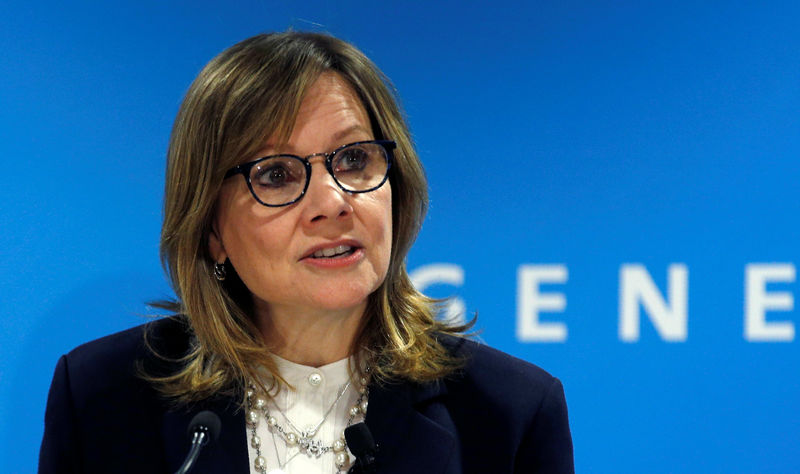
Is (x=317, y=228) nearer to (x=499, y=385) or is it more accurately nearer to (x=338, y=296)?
(x=338, y=296)

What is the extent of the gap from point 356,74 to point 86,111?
0.92m

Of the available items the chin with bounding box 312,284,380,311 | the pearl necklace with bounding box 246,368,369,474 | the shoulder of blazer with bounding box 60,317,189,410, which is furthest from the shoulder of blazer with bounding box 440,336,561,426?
the shoulder of blazer with bounding box 60,317,189,410

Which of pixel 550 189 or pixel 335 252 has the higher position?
pixel 550 189

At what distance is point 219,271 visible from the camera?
1534mm

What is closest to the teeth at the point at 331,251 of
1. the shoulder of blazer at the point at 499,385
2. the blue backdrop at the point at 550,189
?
the shoulder of blazer at the point at 499,385

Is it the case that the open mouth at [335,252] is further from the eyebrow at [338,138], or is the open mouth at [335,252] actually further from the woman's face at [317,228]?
the eyebrow at [338,138]

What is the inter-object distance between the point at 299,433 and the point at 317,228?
379 mm

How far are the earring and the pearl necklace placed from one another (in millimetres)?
209

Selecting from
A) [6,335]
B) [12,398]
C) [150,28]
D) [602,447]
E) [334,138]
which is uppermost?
[150,28]

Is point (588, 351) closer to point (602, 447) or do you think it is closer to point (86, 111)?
point (602, 447)

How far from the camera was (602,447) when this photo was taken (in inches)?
81.0

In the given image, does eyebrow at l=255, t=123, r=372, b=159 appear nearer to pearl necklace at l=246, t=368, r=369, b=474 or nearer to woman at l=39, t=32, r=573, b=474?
woman at l=39, t=32, r=573, b=474

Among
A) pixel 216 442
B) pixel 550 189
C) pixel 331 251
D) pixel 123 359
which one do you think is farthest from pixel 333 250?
pixel 550 189

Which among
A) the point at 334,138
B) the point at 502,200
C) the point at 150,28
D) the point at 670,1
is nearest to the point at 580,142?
the point at 502,200
